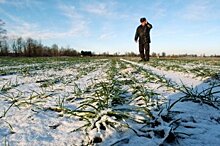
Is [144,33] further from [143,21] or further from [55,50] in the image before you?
[55,50]

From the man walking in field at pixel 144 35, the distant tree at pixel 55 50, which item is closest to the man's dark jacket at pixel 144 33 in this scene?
the man walking in field at pixel 144 35

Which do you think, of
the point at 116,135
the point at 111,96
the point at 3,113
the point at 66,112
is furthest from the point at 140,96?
the point at 3,113

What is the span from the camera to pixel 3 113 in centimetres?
208

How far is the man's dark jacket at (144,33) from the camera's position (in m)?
12.9

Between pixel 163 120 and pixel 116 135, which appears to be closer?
pixel 116 135

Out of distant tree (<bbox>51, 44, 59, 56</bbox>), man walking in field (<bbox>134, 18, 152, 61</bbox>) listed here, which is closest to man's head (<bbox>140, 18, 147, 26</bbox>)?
man walking in field (<bbox>134, 18, 152, 61</bbox>)

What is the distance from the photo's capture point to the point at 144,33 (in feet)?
42.5

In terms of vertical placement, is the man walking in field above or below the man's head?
below

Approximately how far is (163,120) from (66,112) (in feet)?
2.55

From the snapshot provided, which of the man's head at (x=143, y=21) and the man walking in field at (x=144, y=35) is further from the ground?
the man's head at (x=143, y=21)

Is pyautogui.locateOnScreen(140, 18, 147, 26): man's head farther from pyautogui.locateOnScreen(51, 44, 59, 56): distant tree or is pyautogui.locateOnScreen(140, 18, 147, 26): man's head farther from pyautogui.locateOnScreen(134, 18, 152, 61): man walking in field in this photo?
pyautogui.locateOnScreen(51, 44, 59, 56): distant tree

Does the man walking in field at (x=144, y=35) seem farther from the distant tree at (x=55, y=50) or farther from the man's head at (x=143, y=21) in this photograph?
the distant tree at (x=55, y=50)

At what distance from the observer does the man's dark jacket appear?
1289 centimetres

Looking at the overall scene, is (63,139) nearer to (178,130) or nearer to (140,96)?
(178,130)
